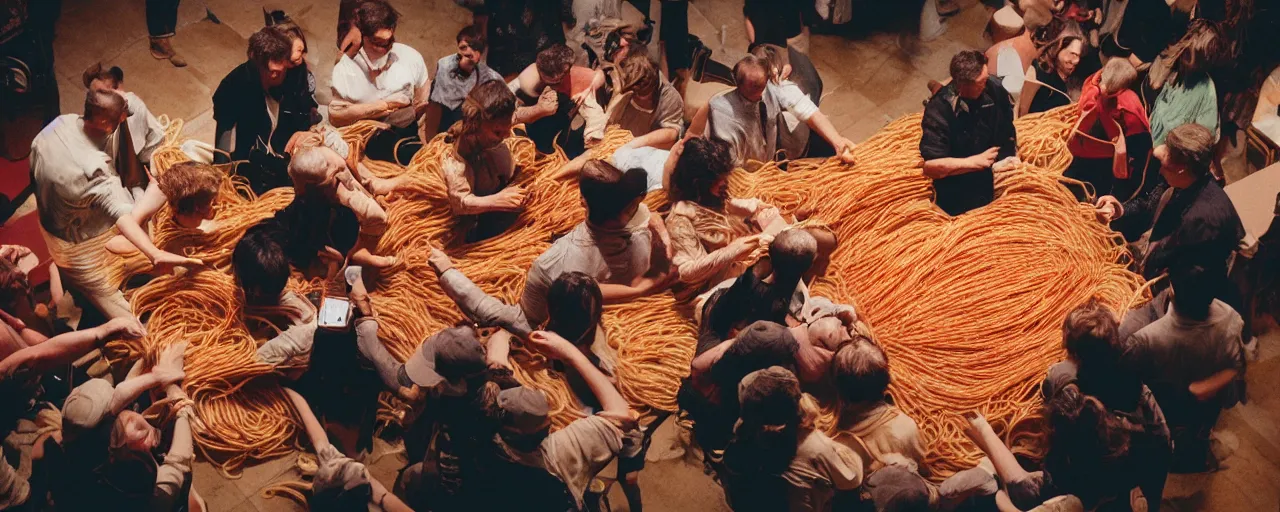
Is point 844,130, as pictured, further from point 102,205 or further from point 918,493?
point 102,205

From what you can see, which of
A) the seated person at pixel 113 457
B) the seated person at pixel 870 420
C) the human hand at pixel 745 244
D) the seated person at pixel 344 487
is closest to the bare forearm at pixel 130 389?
the seated person at pixel 113 457

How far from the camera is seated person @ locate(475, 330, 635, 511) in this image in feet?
23.9

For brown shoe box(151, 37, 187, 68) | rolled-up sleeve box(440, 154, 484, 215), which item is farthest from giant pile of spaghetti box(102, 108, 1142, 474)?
brown shoe box(151, 37, 187, 68)

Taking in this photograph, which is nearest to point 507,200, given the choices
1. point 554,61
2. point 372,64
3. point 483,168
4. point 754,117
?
point 483,168

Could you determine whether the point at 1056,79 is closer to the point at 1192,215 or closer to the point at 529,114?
the point at 1192,215

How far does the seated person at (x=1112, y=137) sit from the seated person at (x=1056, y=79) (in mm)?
312

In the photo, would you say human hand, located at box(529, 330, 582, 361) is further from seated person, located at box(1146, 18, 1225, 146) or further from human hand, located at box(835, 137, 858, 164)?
seated person, located at box(1146, 18, 1225, 146)

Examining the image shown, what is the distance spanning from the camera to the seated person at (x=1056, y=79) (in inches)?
363

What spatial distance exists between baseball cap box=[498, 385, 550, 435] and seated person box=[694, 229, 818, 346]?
3.19 ft

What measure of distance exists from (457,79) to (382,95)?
44cm

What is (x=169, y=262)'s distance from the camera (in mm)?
8219

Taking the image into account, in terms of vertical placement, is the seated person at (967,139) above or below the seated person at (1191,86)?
below

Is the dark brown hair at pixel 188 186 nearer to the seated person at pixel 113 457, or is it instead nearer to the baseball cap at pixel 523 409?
the seated person at pixel 113 457

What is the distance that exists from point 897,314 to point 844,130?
68.6 inches
